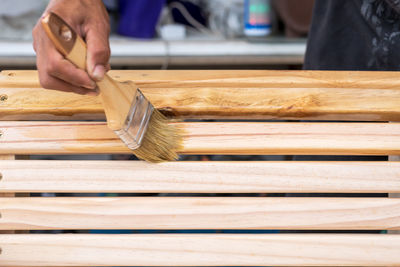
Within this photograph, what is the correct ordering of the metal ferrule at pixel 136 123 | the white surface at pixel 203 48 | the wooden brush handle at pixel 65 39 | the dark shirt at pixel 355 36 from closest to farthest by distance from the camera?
1. the wooden brush handle at pixel 65 39
2. the metal ferrule at pixel 136 123
3. the dark shirt at pixel 355 36
4. the white surface at pixel 203 48

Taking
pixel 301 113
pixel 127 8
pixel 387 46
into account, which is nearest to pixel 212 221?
pixel 301 113

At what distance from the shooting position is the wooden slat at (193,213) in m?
0.66

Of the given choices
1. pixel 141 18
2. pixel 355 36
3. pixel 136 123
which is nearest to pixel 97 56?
pixel 136 123

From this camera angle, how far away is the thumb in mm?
542

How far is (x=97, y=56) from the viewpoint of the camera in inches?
21.5

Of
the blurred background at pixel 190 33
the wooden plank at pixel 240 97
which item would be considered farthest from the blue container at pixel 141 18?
the wooden plank at pixel 240 97

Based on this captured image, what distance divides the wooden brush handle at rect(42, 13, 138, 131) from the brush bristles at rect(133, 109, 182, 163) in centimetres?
7

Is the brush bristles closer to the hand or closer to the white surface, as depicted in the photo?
the hand

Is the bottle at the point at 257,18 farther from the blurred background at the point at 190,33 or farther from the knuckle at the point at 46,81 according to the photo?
the knuckle at the point at 46,81

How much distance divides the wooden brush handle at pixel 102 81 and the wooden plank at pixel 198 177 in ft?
0.35

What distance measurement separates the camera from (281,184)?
66 cm

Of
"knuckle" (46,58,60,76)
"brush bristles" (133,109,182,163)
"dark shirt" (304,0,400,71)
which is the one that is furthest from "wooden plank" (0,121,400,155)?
"dark shirt" (304,0,400,71)

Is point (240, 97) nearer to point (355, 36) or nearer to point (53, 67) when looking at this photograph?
point (53, 67)

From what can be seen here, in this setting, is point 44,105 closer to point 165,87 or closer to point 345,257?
point 165,87
